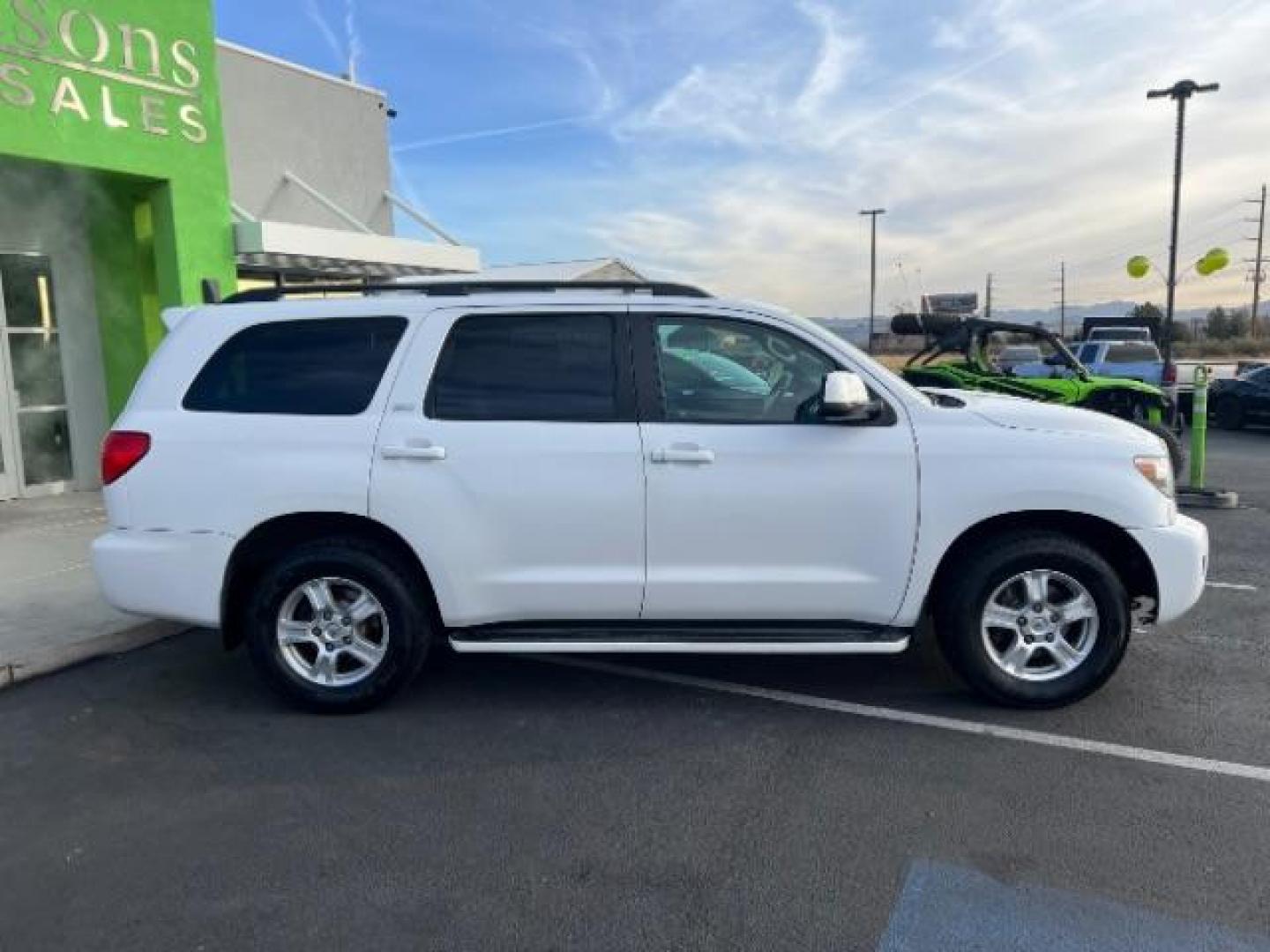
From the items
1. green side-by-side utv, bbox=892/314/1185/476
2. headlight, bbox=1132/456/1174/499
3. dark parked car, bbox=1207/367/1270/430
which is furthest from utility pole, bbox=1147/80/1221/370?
headlight, bbox=1132/456/1174/499

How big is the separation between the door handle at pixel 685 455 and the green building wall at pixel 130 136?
6.66 meters

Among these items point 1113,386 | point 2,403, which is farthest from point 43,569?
point 1113,386

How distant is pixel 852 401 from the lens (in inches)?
159

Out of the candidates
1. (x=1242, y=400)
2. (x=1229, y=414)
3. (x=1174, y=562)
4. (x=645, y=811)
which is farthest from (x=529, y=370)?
(x=1229, y=414)

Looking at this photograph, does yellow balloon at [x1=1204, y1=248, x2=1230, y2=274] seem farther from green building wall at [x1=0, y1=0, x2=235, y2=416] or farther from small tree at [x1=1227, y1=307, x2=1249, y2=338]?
small tree at [x1=1227, y1=307, x2=1249, y2=338]

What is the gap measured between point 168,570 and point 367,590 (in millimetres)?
918

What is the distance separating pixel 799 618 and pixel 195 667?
3.25m

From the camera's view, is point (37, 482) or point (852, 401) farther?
point (37, 482)

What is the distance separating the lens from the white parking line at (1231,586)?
6.48m

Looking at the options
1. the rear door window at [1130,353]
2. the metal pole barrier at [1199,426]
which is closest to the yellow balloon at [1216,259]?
the rear door window at [1130,353]

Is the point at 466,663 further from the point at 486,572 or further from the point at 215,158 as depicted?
the point at 215,158

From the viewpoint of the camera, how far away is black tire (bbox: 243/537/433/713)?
4.29 m

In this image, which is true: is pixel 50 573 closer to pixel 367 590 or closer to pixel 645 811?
pixel 367 590

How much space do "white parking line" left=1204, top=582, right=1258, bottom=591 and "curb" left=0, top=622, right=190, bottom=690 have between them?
6779 mm
